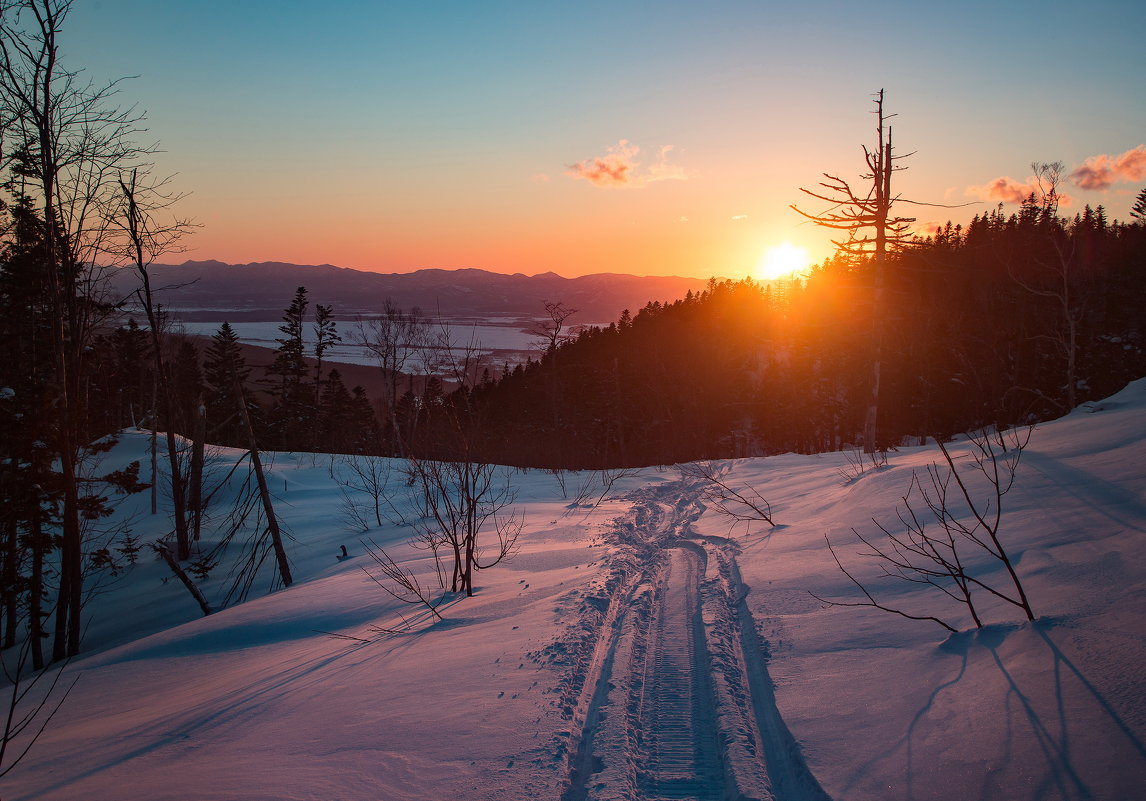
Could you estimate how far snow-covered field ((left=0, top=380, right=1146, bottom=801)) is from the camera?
2.61m

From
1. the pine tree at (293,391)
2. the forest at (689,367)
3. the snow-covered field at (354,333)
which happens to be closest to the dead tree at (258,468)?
the forest at (689,367)

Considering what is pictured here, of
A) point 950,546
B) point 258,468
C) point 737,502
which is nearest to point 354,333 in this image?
point 258,468

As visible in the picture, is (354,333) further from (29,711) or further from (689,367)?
(29,711)

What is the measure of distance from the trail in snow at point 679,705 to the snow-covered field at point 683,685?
0.06ft

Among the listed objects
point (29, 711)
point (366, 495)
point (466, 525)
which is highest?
point (466, 525)

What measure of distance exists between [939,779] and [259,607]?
25.3 ft

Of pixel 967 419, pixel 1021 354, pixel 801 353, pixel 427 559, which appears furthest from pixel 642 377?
pixel 427 559

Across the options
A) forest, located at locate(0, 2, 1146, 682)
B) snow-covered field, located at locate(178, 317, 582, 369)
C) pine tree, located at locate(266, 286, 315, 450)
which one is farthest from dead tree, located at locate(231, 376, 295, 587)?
snow-covered field, located at locate(178, 317, 582, 369)

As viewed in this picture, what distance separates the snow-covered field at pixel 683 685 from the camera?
261 cm

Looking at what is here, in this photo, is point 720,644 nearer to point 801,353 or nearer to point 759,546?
point 759,546

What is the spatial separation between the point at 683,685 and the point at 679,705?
25cm

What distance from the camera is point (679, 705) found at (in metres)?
3.60

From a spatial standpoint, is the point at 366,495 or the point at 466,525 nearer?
the point at 466,525

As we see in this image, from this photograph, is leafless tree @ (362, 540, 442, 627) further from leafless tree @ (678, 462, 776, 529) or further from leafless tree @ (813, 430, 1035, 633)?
leafless tree @ (678, 462, 776, 529)
